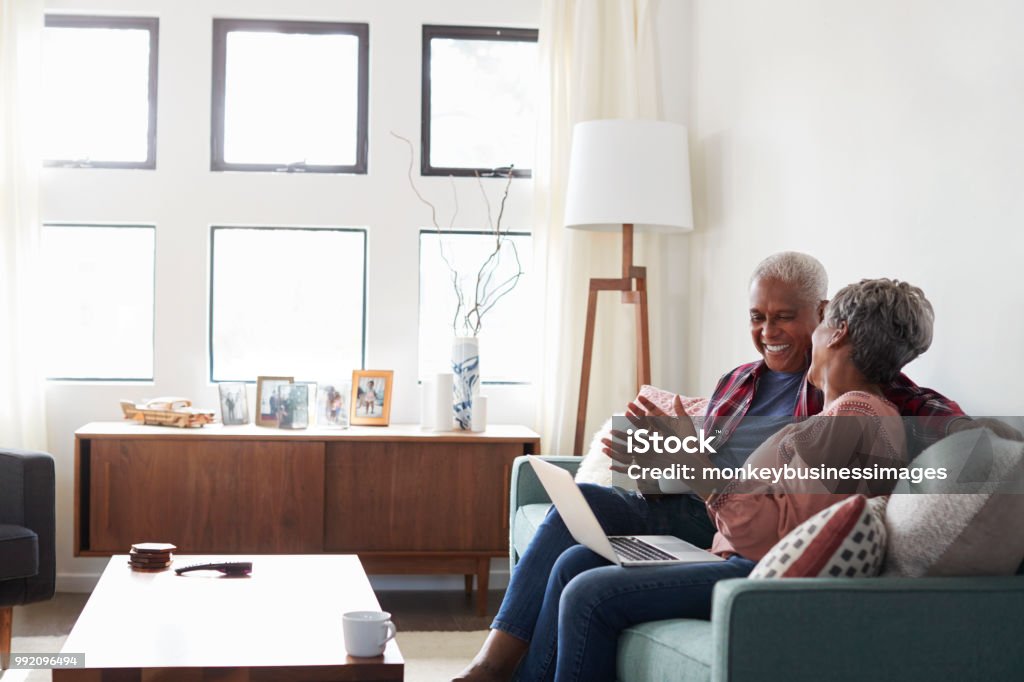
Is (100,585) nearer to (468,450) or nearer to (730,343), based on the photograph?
(468,450)

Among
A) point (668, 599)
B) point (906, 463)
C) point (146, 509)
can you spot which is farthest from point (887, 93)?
point (146, 509)

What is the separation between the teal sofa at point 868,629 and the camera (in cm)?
157

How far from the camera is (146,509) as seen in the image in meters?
3.65

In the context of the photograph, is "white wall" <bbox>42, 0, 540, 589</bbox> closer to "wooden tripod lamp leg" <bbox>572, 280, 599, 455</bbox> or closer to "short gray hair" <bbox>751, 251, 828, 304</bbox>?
"wooden tripod lamp leg" <bbox>572, 280, 599, 455</bbox>

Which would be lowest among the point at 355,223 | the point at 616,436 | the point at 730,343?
the point at 616,436

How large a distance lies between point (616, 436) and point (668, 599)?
0.83 m

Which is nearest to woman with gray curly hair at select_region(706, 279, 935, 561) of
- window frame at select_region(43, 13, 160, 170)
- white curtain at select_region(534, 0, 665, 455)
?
white curtain at select_region(534, 0, 665, 455)

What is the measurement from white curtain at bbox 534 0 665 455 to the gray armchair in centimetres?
182

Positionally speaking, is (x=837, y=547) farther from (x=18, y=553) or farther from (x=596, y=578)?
(x=18, y=553)

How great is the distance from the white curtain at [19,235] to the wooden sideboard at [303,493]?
337mm

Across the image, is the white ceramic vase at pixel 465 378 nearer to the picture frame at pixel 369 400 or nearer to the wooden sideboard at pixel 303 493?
the wooden sideboard at pixel 303 493

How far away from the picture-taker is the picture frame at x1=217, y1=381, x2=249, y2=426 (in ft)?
12.8

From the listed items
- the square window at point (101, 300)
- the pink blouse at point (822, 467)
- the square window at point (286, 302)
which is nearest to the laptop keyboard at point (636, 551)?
the pink blouse at point (822, 467)

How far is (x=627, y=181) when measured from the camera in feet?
12.1
